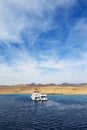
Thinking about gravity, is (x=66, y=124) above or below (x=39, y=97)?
below

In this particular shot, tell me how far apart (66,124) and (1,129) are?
1929cm

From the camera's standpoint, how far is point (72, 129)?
56375mm

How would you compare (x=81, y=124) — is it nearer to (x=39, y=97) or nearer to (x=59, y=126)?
(x=59, y=126)

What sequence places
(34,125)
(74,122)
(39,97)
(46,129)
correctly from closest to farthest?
(46,129), (34,125), (74,122), (39,97)

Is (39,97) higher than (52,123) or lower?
higher

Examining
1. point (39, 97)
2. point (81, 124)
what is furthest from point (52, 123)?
point (39, 97)

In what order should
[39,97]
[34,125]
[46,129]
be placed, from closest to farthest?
[46,129], [34,125], [39,97]

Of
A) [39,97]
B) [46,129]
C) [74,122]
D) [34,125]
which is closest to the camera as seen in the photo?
[46,129]

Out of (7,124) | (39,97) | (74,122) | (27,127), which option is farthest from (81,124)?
(39,97)

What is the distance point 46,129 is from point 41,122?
9.57m

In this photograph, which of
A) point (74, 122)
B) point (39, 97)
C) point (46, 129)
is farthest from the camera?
point (39, 97)

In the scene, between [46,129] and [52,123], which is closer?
[46,129]

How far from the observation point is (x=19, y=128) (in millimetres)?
57469

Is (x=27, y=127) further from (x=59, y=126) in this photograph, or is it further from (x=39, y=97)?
(x=39, y=97)
